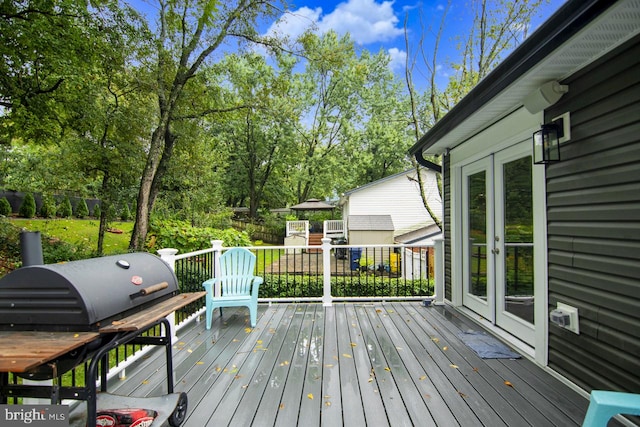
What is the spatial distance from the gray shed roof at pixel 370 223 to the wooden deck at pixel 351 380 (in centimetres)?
874

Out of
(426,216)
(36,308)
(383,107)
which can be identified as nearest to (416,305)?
(36,308)

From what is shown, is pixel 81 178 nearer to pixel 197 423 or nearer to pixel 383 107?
pixel 197 423

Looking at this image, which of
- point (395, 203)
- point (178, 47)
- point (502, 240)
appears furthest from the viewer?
point (395, 203)

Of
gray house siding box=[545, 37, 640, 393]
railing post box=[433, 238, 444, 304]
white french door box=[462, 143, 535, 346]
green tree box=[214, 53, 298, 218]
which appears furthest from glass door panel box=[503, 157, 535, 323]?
green tree box=[214, 53, 298, 218]

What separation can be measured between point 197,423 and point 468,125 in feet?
12.1

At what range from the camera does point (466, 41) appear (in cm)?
689

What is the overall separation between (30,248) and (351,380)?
2.20 meters

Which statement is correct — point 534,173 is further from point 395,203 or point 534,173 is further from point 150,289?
point 395,203

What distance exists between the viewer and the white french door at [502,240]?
300 centimetres

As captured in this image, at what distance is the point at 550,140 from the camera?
246cm

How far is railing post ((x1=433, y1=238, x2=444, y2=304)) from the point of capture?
15.6ft

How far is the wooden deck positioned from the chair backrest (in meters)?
0.53

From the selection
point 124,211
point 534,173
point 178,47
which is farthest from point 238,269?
point 124,211

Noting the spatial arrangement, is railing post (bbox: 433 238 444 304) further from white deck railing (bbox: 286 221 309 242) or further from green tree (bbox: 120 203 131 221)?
white deck railing (bbox: 286 221 309 242)
